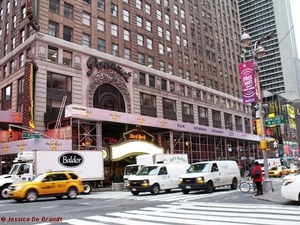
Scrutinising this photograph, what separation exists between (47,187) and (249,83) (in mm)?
12971

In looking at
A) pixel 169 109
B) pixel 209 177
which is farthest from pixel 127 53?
pixel 209 177

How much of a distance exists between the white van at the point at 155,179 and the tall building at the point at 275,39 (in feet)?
418

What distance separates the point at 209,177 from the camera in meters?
19.6

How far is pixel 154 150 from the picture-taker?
36844 mm

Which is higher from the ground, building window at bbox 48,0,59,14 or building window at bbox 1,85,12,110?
building window at bbox 48,0,59,14

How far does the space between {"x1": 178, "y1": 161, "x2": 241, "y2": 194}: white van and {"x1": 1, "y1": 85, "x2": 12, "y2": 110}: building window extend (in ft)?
83.7

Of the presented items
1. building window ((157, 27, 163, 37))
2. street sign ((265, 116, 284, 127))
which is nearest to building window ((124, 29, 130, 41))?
building window ((157, 27, 163, 37))

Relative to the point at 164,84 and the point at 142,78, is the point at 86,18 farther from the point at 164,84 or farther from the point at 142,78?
the point at 164,84

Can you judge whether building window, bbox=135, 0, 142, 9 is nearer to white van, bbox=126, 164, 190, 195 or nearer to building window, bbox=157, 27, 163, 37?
building window, bbox=157, 27, 163, 37

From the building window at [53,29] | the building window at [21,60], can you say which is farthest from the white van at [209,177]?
the building window at [21,60]

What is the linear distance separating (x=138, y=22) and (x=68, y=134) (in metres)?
23.1

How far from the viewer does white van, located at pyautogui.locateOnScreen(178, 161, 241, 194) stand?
62.5ft

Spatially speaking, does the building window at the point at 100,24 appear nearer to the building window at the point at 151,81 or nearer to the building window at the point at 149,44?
the building window at the point at 149,44

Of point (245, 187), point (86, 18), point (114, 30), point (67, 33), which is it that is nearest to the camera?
point (245, 187)
